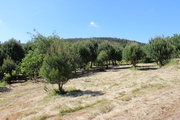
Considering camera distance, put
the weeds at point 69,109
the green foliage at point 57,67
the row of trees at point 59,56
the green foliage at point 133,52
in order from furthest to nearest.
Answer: the green foliage at point 133,52 → the row of trees at point 59,56 → the green foliage at point 57,67 → the weeds at point 69,109

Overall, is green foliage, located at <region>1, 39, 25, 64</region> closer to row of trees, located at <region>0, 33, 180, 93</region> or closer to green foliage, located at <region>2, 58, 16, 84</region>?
row of trees, located at <region>0, 33, 180, 93</region>

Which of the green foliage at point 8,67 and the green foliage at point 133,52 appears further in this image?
the green foliage at point 133,52

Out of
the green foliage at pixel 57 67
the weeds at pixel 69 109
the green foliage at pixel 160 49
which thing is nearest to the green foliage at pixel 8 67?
the green foliage at pixel 57 67

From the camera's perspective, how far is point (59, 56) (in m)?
19.9

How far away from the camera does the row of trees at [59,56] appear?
19.8m

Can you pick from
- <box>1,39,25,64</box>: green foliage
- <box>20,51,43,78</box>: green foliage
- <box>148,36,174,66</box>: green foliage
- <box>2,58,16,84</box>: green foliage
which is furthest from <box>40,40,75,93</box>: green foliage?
<box>1,39,25,64</box>: green foliage

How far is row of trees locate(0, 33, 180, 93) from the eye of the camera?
19.8m

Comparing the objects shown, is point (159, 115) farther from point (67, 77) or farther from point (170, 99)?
point (67, 77)

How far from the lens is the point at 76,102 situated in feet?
49.0

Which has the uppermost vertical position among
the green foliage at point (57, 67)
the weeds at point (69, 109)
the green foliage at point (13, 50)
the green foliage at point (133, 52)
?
the green foliage at point (13, 50)

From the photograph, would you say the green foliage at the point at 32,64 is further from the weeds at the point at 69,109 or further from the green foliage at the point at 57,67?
the weeds at the point at 69,109

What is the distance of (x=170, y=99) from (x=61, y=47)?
11981 mm

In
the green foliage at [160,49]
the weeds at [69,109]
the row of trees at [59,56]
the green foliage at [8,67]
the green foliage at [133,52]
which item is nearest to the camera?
the weeds at [69,109]

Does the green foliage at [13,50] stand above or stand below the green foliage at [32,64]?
above
